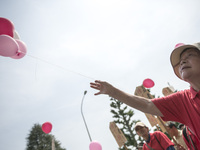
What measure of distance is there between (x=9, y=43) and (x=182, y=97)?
9.70 feet

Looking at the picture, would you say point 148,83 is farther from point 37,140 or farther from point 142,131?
point 37,140

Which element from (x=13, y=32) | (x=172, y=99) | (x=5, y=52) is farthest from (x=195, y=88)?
(x=13, y=32)

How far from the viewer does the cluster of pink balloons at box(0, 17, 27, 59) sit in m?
2.63

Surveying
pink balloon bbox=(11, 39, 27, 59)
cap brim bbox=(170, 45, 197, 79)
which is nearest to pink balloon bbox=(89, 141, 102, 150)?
pink balloon bbox=(11, 39, 27, 59)

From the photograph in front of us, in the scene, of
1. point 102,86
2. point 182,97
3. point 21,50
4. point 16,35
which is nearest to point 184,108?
point 182,97

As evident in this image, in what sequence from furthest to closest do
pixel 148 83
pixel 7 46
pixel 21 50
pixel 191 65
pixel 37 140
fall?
pixel 37 140
pixel 148 83
pixel 21 50
pixel 7 46
pixel 191 65

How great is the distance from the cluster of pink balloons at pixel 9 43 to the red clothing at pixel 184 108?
2.73 m

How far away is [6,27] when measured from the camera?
2867 mm

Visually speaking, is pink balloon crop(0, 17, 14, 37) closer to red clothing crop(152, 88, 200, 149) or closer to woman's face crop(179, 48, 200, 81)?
red clothing crop(152, 88, 200, 149)

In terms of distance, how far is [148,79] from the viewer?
6531 mm

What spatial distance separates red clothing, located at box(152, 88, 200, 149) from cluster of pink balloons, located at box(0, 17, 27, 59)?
8.97 ft

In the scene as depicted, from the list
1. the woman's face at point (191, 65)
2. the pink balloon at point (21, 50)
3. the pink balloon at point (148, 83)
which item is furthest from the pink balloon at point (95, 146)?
the woman's face at point (191, 65)

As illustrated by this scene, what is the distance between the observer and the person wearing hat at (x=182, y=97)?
1.24 meters

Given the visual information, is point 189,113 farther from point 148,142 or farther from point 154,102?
point 148,142
